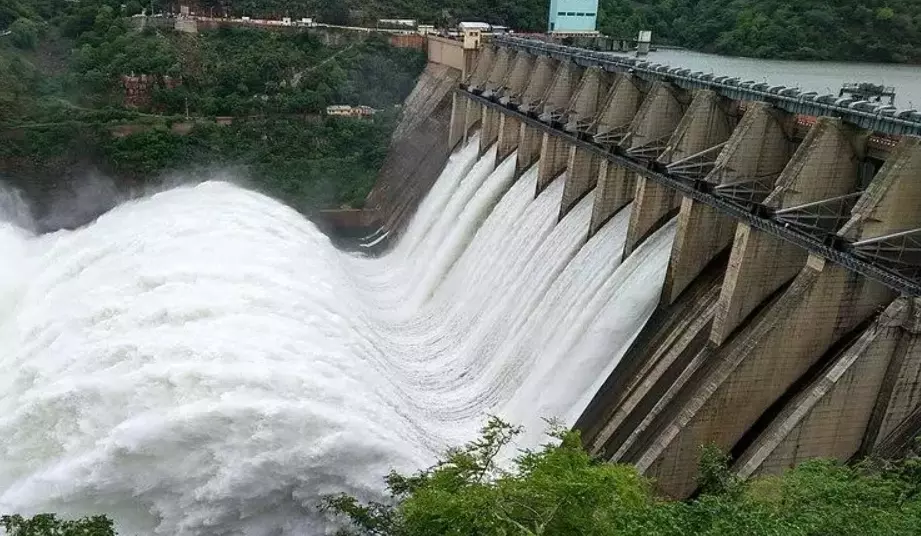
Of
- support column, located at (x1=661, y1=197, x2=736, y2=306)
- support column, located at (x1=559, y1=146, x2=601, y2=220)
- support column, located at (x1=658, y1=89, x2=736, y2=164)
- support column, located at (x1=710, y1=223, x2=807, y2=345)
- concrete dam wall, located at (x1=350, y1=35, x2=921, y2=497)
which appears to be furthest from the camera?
support column, located at (x1=559, y1=146, x2=601, y2=220)

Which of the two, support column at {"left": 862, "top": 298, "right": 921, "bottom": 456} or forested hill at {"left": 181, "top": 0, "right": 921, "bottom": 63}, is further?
forested hill at {"left": 181, "top": 0, "right": 921, "bottom": 63}

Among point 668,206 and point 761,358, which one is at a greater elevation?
point 668,206

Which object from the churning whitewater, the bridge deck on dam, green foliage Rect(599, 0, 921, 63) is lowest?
the churning whitewater

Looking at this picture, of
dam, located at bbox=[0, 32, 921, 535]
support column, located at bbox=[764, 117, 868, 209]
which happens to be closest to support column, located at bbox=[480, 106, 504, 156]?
dam, located at bbox=[0, 32, 921, 535]

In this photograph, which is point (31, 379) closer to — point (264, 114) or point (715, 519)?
point (715, 519)

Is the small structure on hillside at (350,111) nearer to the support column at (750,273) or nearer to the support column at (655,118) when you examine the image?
the support column at (655,118)

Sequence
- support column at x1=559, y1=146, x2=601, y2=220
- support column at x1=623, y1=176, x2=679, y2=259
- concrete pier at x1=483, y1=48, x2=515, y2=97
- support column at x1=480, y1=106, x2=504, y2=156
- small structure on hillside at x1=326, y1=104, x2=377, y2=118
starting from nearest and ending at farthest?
support column at x1=623, y1=176, x2=679, y2=259 → support column at x1=559, y1=146, x2=601, y2=220 → support column at x1=480, y1=106, x2=504, y2=156 → concrete pier at x1=483, y1=48, x2=515, y2=97 → small structure on hillside at x1=326, y1=104, x2=377, y2=118

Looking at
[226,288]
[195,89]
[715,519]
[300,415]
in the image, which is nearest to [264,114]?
[195,89]

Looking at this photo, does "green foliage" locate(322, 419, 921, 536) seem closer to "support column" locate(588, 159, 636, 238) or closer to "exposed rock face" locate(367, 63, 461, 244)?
"support column" locate(588, 159, 636, 238)
